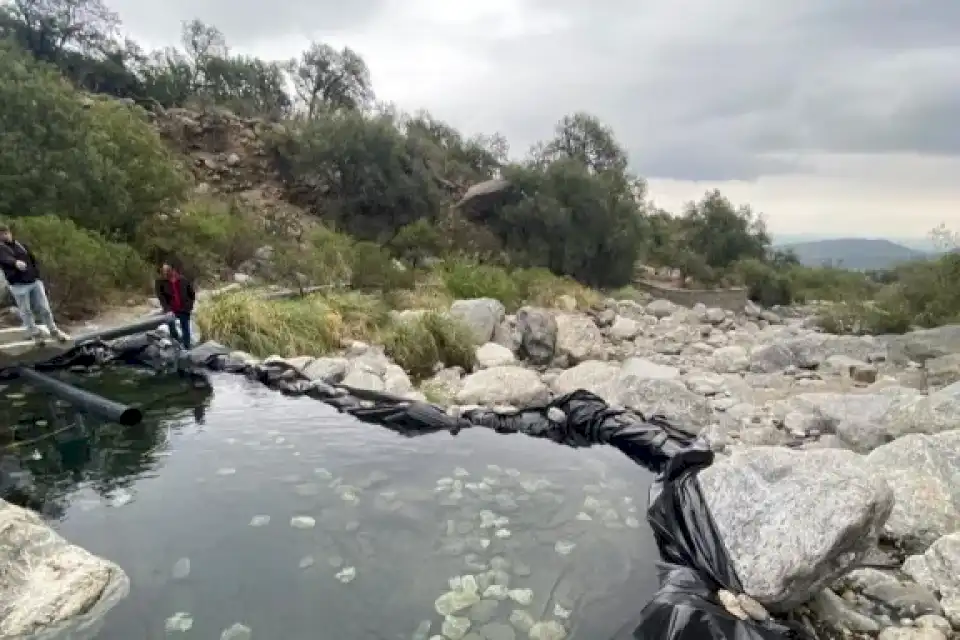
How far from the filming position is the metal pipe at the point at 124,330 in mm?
7086

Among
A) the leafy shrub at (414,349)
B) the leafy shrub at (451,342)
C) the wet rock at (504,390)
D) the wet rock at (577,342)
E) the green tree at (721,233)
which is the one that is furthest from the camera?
the green tree at (721,233)

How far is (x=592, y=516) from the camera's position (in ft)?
13.8

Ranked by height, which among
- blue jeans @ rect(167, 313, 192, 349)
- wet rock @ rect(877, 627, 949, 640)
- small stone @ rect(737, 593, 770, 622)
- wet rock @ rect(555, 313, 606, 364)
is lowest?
wet rock @ rect(555, 313, 606, 364)

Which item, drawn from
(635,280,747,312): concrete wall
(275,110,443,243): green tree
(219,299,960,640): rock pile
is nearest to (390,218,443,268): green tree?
(275,110,443,243): green tree

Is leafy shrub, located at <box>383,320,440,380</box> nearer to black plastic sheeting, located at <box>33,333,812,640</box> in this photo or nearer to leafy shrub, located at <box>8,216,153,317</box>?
black plastic sheeting, located at <box>33,333,812,640</box>

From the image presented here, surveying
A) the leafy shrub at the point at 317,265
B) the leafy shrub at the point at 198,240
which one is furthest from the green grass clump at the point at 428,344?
the leafy shrub at the point at 198,240

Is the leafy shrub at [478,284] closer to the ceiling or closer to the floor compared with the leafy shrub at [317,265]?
closer to the floor

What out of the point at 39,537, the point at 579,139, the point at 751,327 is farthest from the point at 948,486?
the point at 579,139

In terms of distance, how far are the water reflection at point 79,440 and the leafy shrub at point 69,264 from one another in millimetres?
3183

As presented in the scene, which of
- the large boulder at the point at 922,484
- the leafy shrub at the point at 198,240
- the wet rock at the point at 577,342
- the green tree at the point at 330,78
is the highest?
the green tree at the point at 330,78

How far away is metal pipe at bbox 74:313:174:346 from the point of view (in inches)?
279

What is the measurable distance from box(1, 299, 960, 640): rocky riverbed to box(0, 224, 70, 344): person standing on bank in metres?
2.19

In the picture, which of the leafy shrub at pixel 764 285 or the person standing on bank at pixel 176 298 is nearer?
the person standing on bank at pixel 176 298

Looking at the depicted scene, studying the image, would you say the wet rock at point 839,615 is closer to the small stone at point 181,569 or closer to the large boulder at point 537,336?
the small stone at point 181,569
